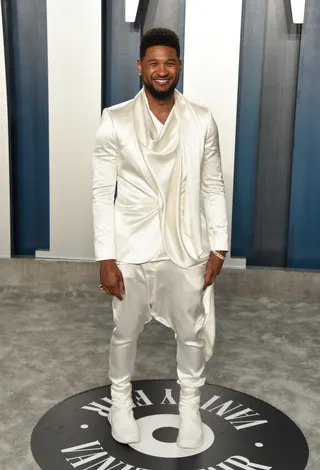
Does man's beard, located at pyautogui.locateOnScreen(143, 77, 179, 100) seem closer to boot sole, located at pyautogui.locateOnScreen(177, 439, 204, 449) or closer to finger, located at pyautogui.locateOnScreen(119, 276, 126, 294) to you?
finger, located at pyautogui.locateOnScreen(119, 276, 126, 294)

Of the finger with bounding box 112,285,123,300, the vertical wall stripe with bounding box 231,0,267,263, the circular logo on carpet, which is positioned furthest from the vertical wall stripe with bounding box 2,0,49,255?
the finger with bounding box 112,285,123,300

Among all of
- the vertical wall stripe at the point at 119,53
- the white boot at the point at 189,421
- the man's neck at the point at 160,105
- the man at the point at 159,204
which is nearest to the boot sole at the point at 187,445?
the white boot at the point at 189,421

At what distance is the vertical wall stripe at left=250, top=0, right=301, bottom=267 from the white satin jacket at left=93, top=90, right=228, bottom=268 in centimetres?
236

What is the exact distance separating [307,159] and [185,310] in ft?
8.44

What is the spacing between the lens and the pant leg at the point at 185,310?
2.18 m

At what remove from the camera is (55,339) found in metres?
3.50

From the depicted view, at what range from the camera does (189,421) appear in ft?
7.57

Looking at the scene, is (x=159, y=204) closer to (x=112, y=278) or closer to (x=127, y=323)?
(x=112, y=278)

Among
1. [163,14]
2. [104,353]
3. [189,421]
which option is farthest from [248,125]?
[189,421]

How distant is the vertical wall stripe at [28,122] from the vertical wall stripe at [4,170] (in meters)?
0.13

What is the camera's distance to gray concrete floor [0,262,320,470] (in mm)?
2652

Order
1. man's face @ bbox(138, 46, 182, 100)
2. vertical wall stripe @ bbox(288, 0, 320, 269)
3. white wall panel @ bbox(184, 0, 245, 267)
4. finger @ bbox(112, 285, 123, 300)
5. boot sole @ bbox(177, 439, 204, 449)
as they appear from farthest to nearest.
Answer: vertical wall stripe @ bbox(288, 0, 320, 269)
white wall panel @ bbox(184, 0, 245, 267)
boot sole @ bbox(177, 439, 204, 449)
finger @ bbox(112, 285, 123, 300)
man's face @ bbox(138, 46, 182, 100)

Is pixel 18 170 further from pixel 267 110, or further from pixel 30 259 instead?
pixel 267 110

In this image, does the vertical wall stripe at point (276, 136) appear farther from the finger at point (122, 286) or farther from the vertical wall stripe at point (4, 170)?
the finger at point (122, 286)
